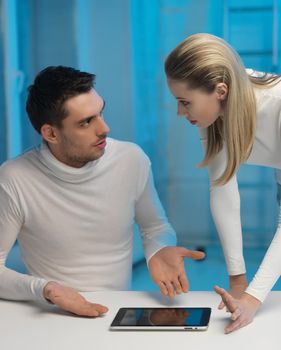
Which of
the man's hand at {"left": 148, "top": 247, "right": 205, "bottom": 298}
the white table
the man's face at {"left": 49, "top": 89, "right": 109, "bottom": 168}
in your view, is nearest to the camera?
the white table

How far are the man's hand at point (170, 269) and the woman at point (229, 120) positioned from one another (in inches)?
4.2

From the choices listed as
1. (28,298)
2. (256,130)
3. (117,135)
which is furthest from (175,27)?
(28,298)

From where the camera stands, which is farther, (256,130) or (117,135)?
(117,135)

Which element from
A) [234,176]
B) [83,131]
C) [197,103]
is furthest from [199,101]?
[83,131]

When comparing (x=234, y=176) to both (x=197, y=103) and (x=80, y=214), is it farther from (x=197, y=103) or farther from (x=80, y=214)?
(x=80, y=214)

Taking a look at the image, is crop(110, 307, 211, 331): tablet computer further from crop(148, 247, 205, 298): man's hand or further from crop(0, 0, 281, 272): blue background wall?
crop(0, 0, 281, 272): blue background wall

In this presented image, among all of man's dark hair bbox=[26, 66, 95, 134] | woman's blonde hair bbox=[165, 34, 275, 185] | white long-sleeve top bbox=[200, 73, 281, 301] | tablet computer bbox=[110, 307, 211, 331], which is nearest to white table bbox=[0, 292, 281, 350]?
tablet computer bbox=[110, 307, 211, 331]

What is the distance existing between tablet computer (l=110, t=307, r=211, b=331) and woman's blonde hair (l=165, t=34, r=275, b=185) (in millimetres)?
354

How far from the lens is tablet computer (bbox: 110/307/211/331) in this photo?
1166 millimetres

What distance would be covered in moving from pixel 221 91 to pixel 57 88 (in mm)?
478

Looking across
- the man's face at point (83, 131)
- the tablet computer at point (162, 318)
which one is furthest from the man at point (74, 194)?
the tablet computer at point (162, 318)

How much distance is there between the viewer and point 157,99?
3463 millimetres

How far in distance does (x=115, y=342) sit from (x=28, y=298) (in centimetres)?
32

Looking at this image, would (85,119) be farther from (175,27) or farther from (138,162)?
(175,27)
